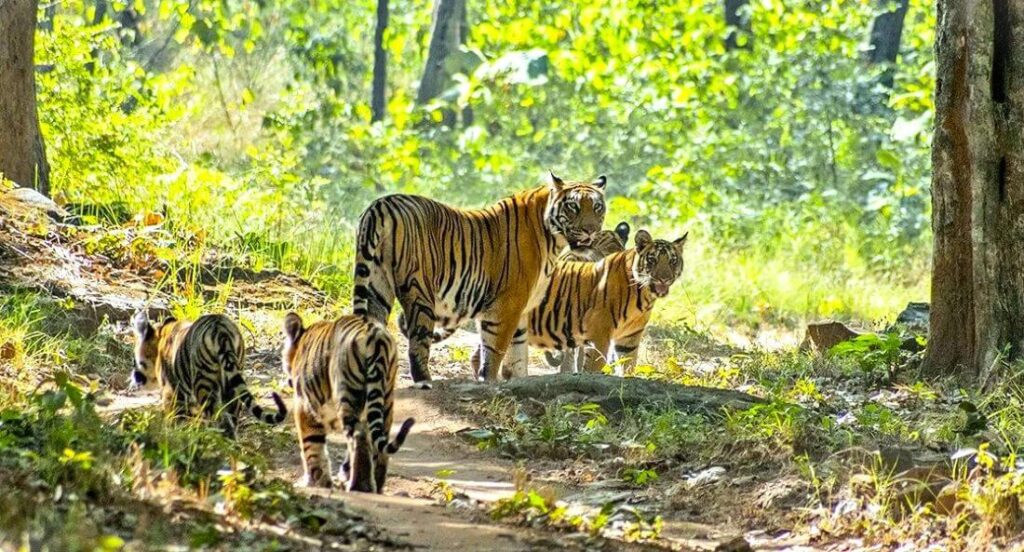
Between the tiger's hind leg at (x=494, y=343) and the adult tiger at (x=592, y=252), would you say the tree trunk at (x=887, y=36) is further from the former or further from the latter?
the tiger's hind leg at (x=494, y=343)

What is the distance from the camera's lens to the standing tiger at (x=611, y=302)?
10742 mm

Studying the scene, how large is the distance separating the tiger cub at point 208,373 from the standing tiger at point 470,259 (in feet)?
5.47

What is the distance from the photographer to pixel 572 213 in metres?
10.3

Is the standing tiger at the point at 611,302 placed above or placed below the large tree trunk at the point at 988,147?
below

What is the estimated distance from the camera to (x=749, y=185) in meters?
20.9

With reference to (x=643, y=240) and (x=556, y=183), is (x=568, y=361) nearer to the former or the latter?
(x=643, y=240)

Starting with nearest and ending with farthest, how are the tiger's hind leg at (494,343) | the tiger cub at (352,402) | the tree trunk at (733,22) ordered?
1. the tiger cub at (352,402)
2. the tiger's hind leg at (494,343)
3. the tree trunk at (733,22)

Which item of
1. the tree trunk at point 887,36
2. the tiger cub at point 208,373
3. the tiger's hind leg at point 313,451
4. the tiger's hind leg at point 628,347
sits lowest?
the tiger's hind leg at point 628,347

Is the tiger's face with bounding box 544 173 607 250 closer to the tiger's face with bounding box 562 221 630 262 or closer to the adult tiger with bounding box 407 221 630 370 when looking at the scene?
the adult tiger with bounding box 407 221 630 370

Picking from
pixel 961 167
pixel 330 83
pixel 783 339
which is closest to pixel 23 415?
pixel 961 167

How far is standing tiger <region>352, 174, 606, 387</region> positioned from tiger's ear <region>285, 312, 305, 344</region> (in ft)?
5.61

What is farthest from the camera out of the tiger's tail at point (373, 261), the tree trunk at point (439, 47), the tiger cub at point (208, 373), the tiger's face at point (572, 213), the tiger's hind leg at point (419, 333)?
the tree trunk at point (439, 47)

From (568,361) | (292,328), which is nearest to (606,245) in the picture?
(568,361)

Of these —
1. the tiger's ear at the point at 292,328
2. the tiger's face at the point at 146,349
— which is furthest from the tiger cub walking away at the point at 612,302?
the tiger's ear at the point at 292,328
